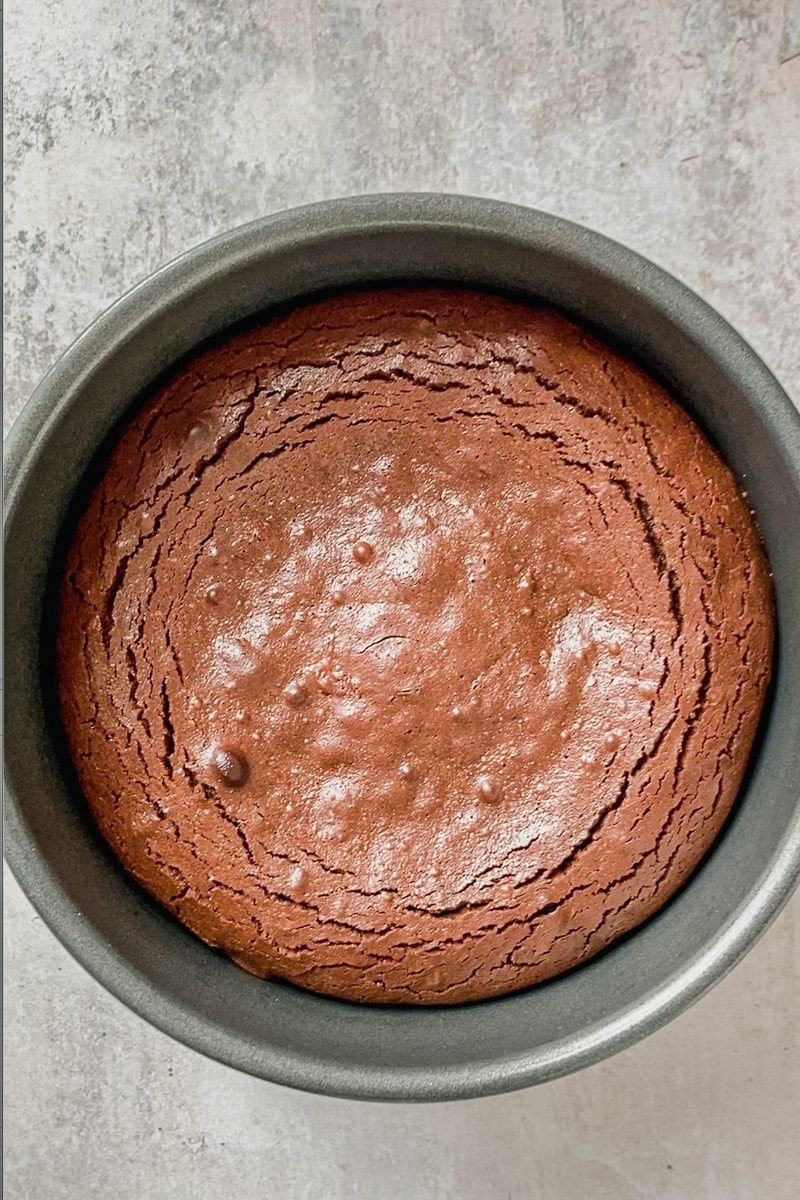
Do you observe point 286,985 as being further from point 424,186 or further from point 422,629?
point 424,186

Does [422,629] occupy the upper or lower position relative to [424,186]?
lower

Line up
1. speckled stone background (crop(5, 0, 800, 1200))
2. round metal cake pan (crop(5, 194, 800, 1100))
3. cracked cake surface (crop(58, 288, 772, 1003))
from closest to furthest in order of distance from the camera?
round metal cake pan (crop(5, 194, 800, 1100)) → cracked cake surface (crop(58, 288, 772, 1003)) → speckled stone background (crop(5, 0, 800, 1200))

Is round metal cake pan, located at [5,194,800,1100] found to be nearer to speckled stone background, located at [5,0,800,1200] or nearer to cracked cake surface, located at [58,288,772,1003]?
cracked cake surface, located at [58,288,772,1003]

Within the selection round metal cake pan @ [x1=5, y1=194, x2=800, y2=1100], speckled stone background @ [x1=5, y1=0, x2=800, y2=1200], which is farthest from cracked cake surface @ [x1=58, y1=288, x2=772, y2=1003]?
speckled stone background @ [x1=5, y1=0, x2=800, y2=1200]

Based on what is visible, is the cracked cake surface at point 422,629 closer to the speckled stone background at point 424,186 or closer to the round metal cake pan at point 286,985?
the round metal cake pan at point 286,985

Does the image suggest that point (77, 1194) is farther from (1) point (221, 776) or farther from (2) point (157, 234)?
(2) point (157, 234)

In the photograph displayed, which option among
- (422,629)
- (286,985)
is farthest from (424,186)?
(286,985)
